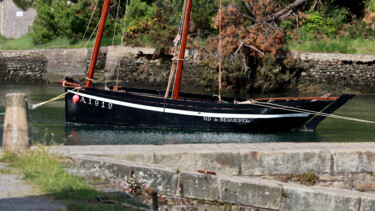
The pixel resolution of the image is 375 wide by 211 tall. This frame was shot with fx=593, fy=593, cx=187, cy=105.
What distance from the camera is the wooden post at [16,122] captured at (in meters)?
7.72

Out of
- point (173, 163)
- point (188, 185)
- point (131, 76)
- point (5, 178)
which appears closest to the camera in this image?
point (5, 178)

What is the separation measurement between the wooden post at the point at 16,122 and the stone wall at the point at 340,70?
23.6 m

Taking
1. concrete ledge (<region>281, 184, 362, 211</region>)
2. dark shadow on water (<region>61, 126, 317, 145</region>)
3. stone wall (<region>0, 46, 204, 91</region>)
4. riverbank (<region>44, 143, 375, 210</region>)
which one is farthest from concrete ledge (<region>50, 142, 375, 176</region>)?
stone wall (<region>0, 46, 204, 91</region>)

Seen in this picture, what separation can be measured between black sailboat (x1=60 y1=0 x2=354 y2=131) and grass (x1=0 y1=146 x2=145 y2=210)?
1081cm

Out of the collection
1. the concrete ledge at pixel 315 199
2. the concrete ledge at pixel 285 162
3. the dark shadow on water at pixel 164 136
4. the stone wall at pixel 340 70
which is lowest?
the dark shadow on water at pixel 164 136

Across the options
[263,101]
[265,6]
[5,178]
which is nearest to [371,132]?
[263,101]

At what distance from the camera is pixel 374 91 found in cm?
2925

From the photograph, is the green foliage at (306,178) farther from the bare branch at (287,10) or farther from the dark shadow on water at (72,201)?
the bare branch at (287,10)

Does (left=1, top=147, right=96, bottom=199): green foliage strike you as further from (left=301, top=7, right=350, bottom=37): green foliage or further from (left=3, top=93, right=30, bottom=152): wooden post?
(left=301, top=7, right=350, bottom=37): green foliage

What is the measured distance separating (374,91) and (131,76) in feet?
41.3

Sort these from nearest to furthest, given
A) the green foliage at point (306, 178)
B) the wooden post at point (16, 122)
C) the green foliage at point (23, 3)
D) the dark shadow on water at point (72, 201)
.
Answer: the dark shadow on water at point (72, 201) < the wooden post at point (16, 122) < the green foliage at point (306, 178) < the green foliage at point (23, 3)

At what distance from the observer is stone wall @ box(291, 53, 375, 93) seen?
95.8 ft

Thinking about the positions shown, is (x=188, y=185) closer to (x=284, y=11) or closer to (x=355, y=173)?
(x=355, y=173)

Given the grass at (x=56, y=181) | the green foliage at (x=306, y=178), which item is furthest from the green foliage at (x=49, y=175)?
the green foliage at (x=306, y=178)
